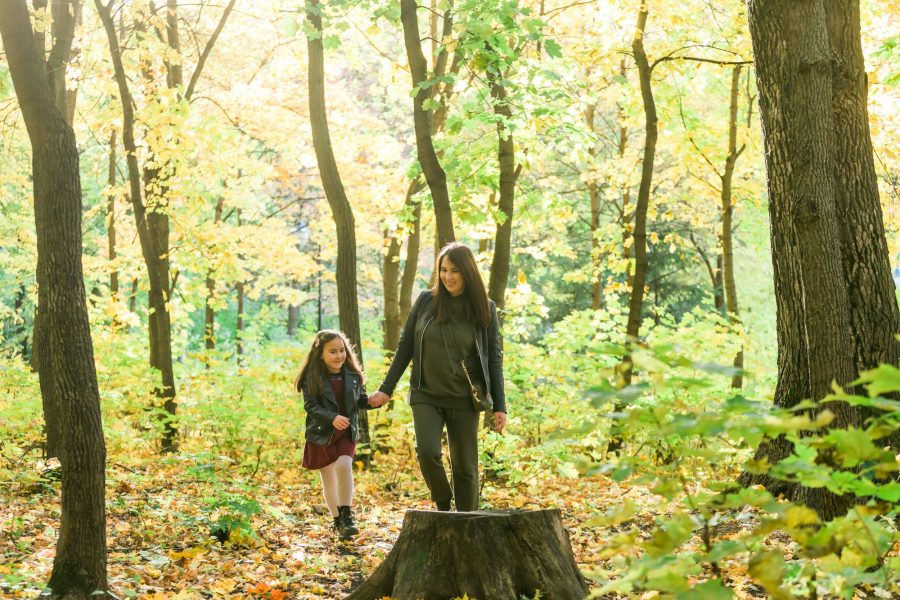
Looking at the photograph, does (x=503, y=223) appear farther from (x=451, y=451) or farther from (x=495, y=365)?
(x=451, y=451)

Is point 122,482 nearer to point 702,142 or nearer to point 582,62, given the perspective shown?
point 582,62

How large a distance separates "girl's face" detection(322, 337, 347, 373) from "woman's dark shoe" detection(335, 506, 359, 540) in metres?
1.18

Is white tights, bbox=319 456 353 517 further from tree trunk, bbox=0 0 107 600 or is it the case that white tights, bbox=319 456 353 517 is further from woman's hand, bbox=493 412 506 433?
tree trunk, bbox=0 0 107 600

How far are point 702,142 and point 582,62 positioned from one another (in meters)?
3.66

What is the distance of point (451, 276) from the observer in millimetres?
5598

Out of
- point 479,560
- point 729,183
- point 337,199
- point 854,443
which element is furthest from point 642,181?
point 854,443

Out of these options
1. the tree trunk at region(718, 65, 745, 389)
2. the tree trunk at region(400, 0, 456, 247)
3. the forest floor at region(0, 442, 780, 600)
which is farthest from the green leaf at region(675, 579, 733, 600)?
the tree trunk at region(718, 65, 745, 389)

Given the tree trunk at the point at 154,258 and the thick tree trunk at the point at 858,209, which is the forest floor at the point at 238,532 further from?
the tree trunk at the point at 154,258

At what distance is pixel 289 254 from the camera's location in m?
23.3

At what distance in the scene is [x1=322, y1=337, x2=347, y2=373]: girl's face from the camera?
6.96 meters

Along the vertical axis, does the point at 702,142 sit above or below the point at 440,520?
above

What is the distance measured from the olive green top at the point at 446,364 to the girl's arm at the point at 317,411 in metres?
1.39

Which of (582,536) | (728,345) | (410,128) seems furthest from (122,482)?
(410,128)

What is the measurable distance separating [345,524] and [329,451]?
0.61 meters
